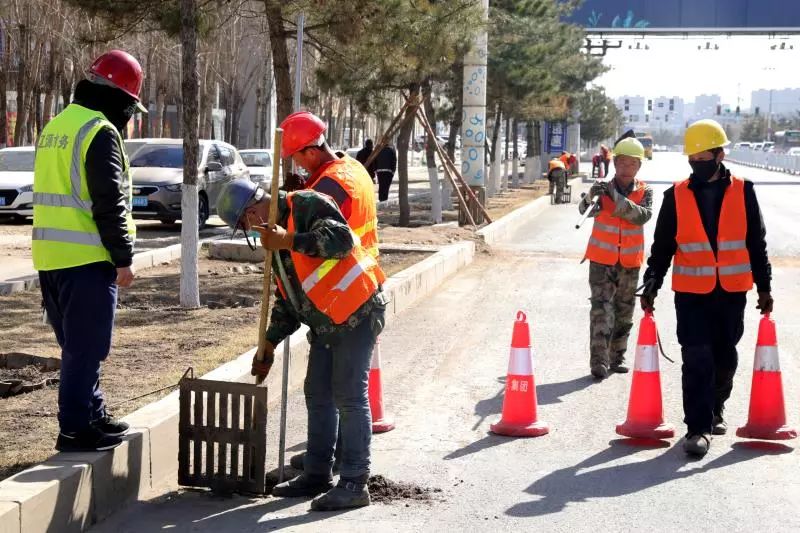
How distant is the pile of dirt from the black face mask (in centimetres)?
247

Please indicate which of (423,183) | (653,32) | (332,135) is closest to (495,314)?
(423,183)

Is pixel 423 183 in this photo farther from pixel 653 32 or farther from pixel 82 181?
pixel 82 181

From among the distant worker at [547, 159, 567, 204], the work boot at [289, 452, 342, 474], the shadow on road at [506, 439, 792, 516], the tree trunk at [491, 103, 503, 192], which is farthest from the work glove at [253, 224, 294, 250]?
the tree trunk at [491, 103, 503, 192]

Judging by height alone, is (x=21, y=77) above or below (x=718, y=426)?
above

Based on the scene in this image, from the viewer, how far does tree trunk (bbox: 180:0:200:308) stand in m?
11.5

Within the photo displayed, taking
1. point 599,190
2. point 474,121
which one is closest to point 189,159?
point 599,190

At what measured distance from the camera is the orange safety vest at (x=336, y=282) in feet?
19.0

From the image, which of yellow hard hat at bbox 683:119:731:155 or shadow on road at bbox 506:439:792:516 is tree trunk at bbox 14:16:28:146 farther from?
shadow on road at bbox 506:439:792:516

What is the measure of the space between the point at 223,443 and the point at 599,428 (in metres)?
2.70

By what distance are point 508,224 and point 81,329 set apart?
18.7m

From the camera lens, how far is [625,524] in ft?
18.7

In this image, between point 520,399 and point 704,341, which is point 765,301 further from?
point 520,399

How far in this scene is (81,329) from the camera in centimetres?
571

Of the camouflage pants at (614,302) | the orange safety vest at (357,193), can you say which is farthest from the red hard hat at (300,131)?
the camouflage pants at (614,302)
